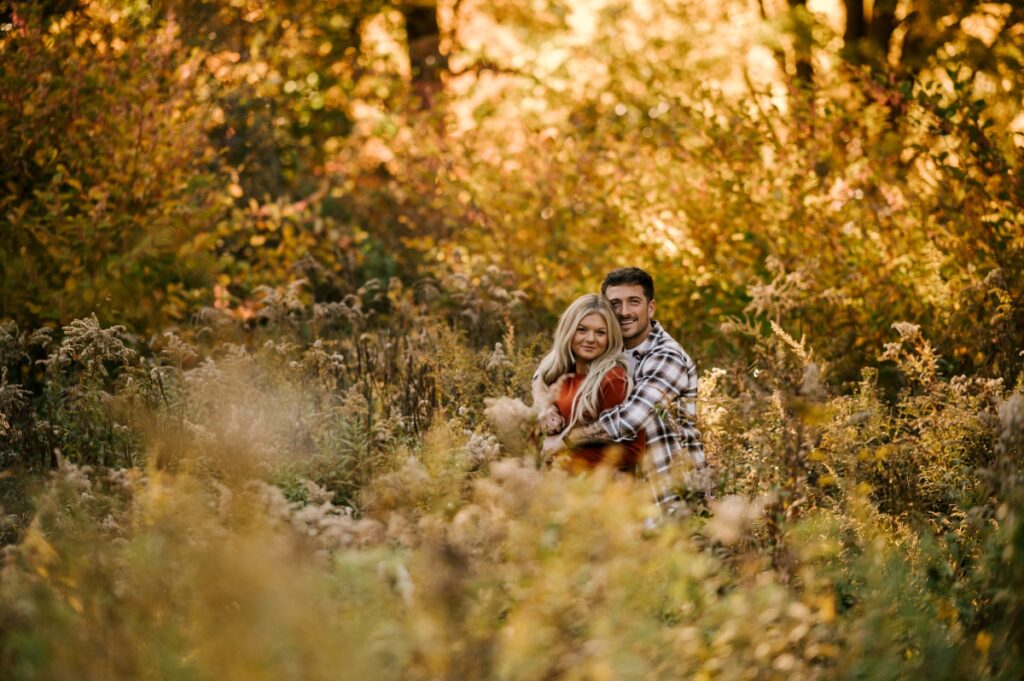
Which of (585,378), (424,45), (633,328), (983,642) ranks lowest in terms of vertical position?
(983,642)

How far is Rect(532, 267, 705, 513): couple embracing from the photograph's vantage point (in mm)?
4457

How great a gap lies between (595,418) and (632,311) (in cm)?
79

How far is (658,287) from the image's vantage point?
8.09m

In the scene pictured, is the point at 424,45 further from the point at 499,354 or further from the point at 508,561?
the point at 508,561

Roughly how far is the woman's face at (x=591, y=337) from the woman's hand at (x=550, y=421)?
1.33ft

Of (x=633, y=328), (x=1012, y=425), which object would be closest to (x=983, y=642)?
(x=1012, y=425)

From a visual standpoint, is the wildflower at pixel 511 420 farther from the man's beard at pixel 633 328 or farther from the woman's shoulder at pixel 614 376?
the man's beard at pixel 633 328

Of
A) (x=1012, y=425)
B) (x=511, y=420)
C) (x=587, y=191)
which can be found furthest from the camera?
(x=587, y=191)

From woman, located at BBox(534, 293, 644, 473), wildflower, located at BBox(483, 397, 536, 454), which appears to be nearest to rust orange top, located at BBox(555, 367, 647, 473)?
woman, located at BBox(534, 293, 644, 473)

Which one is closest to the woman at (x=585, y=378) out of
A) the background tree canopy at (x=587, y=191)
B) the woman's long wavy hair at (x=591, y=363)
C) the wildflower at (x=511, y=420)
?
the woman's long wavy hair at (x=591, y=363)

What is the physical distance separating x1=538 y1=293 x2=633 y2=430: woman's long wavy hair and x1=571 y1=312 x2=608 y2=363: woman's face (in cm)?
2

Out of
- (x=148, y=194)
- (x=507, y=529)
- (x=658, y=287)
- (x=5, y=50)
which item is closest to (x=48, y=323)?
(x=148, y=194)

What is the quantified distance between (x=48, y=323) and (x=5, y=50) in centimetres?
199

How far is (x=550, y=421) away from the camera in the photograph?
459 centimetres
